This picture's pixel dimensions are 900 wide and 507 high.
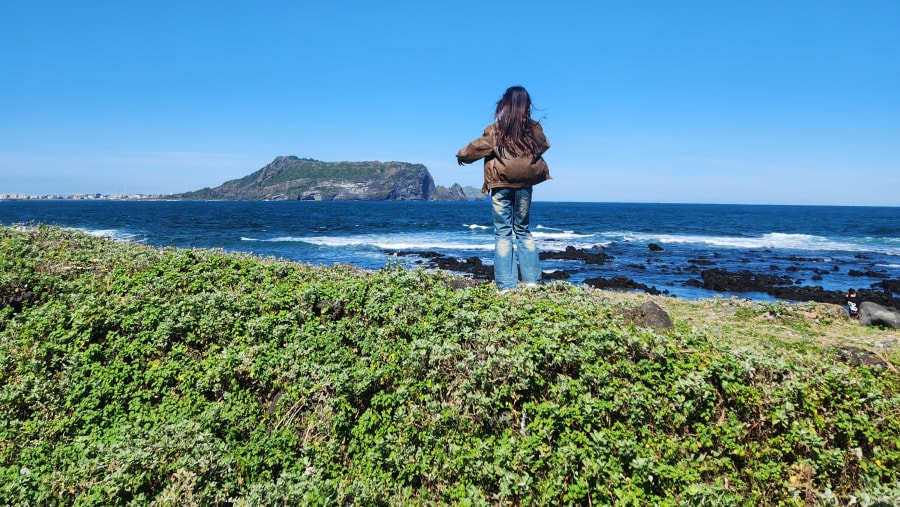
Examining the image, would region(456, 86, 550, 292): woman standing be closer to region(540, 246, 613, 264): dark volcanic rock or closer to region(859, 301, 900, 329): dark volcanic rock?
region(859, 301, 900, 329): dark volcanic rock

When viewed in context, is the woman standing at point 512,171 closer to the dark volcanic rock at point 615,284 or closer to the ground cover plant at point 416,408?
the ground cover plant at point 416,408

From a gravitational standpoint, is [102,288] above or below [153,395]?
above

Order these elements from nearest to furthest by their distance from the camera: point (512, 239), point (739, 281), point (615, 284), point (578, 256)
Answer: point (512, 239) < point (615, 284) < point (739, 281) < point (578, 256)

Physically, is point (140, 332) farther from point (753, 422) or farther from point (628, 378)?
point (753, 422)

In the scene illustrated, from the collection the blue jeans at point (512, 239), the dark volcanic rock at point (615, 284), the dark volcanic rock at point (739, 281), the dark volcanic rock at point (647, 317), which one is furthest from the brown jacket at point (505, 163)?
the dark volcanic rock at point (739, 281)

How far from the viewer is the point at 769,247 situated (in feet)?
129

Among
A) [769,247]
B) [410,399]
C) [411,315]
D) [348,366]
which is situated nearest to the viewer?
[410,399]

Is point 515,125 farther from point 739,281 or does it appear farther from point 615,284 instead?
point 739,281

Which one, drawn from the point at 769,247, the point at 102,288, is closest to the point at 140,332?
the point at 102,288

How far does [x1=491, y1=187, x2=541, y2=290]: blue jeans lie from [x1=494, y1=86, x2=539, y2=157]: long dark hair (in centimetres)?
54

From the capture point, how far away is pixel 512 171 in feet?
20.5

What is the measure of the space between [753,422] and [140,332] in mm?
5361

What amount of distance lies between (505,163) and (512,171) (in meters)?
0.14

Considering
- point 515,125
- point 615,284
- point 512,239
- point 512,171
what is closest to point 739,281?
point 615,284
